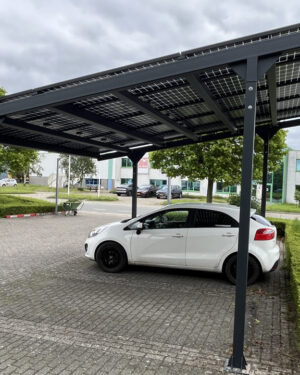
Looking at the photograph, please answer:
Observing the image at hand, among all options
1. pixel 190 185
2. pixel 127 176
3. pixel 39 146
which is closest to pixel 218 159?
pixel 39 146

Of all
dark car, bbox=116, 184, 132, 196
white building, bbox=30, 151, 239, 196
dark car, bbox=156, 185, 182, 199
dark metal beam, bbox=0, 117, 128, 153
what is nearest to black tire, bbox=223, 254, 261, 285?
dark metal beam, bbox=0, 117, 128, 153

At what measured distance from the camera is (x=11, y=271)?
7.63 metres

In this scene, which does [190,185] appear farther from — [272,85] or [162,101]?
[272,85]

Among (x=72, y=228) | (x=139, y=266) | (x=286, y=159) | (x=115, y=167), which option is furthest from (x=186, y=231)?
(x=115, y=167)

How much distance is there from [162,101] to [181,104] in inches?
19.8

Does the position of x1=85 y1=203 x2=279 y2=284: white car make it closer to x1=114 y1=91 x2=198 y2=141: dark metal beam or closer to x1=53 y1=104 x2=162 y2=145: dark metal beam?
x1=114 y1=91 x2=198 y2=141: dark metal beam

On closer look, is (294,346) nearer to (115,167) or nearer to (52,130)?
(52,130)

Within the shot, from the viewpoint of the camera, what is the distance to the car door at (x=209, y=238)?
6824mm

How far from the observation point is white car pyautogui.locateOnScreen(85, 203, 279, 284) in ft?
22.2

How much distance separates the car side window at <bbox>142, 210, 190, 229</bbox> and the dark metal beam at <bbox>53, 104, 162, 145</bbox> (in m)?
2.15

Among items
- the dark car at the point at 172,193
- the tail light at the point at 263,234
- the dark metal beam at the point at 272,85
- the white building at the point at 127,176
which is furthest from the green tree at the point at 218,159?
the white building at the point at 127,176

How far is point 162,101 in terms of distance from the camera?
675 cm

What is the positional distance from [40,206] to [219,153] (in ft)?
33.8

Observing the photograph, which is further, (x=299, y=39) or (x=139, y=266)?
(x=139, y=266)
